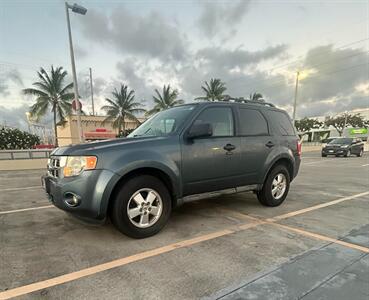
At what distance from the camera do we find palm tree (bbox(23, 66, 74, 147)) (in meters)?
29.4

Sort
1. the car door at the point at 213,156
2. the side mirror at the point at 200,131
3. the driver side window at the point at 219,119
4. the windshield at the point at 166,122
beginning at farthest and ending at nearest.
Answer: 1. the driver side window at the point at 219,119
2. the windshield at the point at 166,122
3. the car door at the point at 213,156
4. the side mirror at the point at 200,131

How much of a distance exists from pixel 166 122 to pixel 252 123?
160 centimetres

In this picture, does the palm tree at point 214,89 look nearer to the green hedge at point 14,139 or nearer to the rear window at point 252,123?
the green hedge at point 14,139

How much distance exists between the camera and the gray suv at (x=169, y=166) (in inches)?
137

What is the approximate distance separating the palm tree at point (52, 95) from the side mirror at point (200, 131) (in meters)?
29.1

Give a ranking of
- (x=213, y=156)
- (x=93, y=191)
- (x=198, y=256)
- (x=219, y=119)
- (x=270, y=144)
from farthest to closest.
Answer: (x=270, y=144), (x=219, y=119), (x=213, y=156), (x=93, y=191), (x=198, y=256)

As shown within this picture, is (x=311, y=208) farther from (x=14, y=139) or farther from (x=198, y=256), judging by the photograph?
(x=14, y=139)

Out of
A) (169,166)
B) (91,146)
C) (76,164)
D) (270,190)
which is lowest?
(270,190)

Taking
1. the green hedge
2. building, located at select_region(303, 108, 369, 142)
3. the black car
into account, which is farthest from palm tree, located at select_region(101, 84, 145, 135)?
building, located at select_region(303, 108, 369, 142)

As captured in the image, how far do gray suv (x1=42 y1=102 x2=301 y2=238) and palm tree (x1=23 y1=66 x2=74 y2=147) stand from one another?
2872cm

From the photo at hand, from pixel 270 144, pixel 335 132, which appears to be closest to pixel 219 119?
pixel 270 144

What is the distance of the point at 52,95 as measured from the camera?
30.3 metres

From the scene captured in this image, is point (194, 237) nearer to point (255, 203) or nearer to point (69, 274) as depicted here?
point (69, 274)

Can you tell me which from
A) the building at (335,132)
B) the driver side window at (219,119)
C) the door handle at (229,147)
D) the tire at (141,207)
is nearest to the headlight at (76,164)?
the tire at (141,207)
